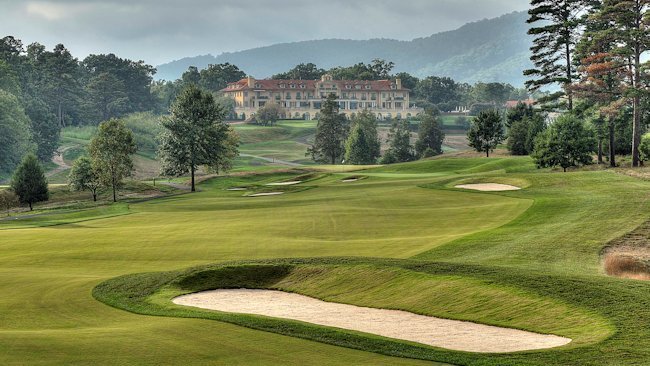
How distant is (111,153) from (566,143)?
45596 millimetres

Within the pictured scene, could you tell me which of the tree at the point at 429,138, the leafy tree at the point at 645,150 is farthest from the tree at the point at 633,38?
the tree at the point at 429,138

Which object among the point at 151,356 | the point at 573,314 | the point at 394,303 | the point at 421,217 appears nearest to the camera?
the point at 151,356

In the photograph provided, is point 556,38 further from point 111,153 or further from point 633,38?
point 111,153

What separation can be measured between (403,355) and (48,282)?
1593 centimetres

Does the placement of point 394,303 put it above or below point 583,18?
below

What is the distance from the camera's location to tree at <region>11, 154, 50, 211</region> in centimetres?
7450

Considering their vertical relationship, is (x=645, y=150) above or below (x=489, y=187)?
above

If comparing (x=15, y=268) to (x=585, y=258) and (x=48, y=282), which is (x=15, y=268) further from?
(x=585, y=258)

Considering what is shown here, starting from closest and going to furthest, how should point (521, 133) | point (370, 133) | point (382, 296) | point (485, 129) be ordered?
1. point (382, 296)
2. point (485, 129)
3. point (521, 133)
4. point (370, 133)

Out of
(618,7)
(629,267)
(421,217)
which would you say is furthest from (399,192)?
(629,267)

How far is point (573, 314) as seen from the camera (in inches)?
787

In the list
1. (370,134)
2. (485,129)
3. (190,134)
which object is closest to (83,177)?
(190,134)

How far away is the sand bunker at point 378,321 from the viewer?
1817cm

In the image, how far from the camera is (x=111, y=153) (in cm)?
7862
